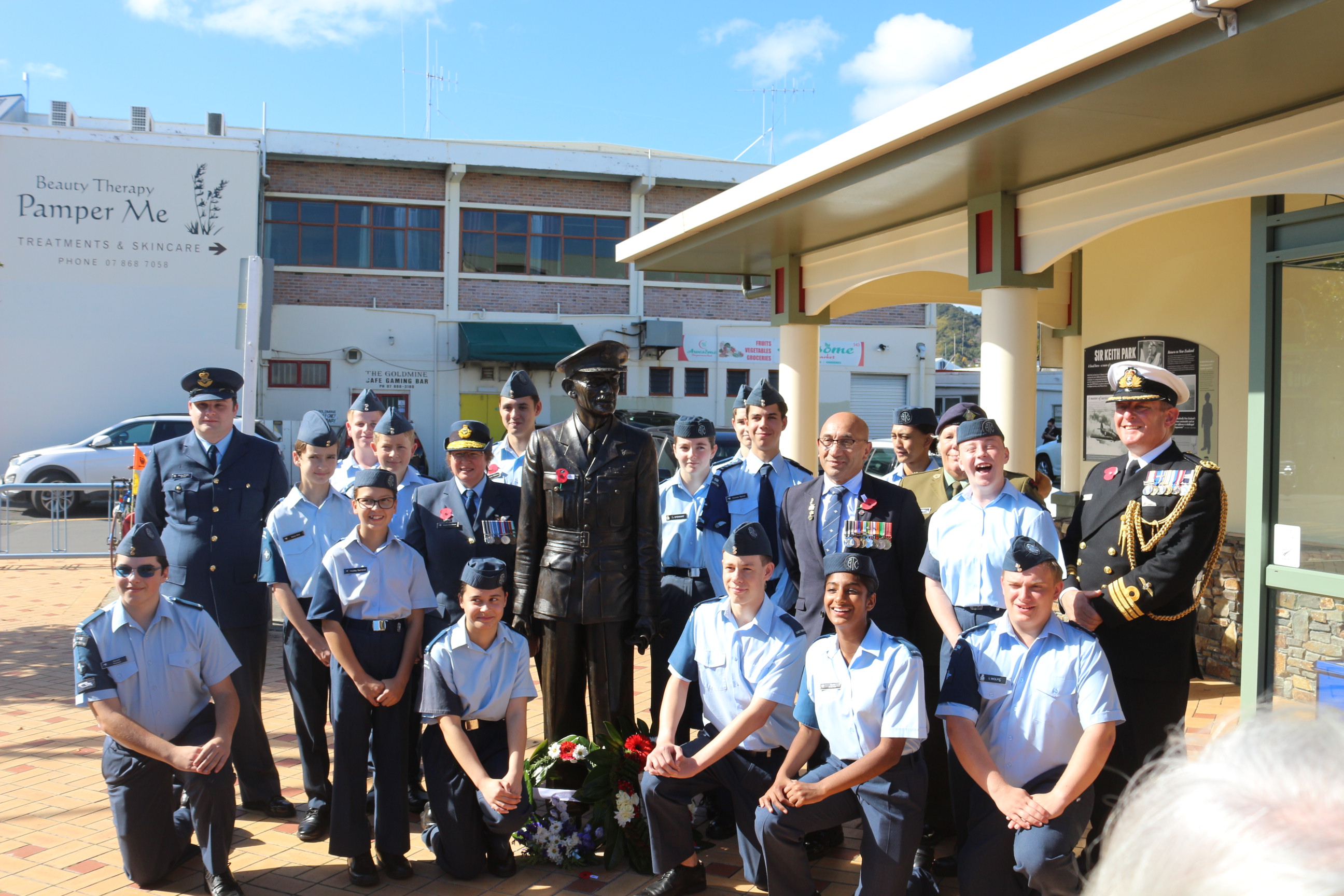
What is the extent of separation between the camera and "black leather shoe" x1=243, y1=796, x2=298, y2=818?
4.43 m

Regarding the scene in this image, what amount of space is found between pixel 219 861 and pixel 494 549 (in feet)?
5.59

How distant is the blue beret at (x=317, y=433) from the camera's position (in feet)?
15.6

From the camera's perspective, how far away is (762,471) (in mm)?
5336

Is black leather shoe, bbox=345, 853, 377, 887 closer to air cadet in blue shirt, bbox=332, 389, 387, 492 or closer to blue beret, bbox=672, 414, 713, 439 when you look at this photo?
air cadet in blue shirt, bbox=332, 389, 387, 492

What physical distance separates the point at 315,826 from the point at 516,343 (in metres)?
18.3

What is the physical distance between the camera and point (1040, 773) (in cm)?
332

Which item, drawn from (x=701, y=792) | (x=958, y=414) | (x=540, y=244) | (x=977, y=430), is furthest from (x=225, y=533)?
(x=540, y=244)

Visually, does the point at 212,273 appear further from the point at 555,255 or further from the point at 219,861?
the point at 219,861

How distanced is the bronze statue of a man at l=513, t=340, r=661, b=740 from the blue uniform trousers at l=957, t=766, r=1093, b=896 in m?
1.52

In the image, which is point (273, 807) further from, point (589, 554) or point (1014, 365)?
point (1014, 365)

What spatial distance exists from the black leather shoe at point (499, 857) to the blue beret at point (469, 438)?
182 centimetres

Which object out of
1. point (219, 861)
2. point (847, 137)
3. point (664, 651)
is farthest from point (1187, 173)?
point (219, 861)

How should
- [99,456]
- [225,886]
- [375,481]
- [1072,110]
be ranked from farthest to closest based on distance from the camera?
[99,456], [1072,110], [375,481], [225,886]

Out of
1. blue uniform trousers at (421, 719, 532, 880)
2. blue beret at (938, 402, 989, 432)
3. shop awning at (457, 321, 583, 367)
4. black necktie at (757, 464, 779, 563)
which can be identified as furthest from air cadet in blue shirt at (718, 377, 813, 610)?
shop awning at (457, 321, 583, 367)
